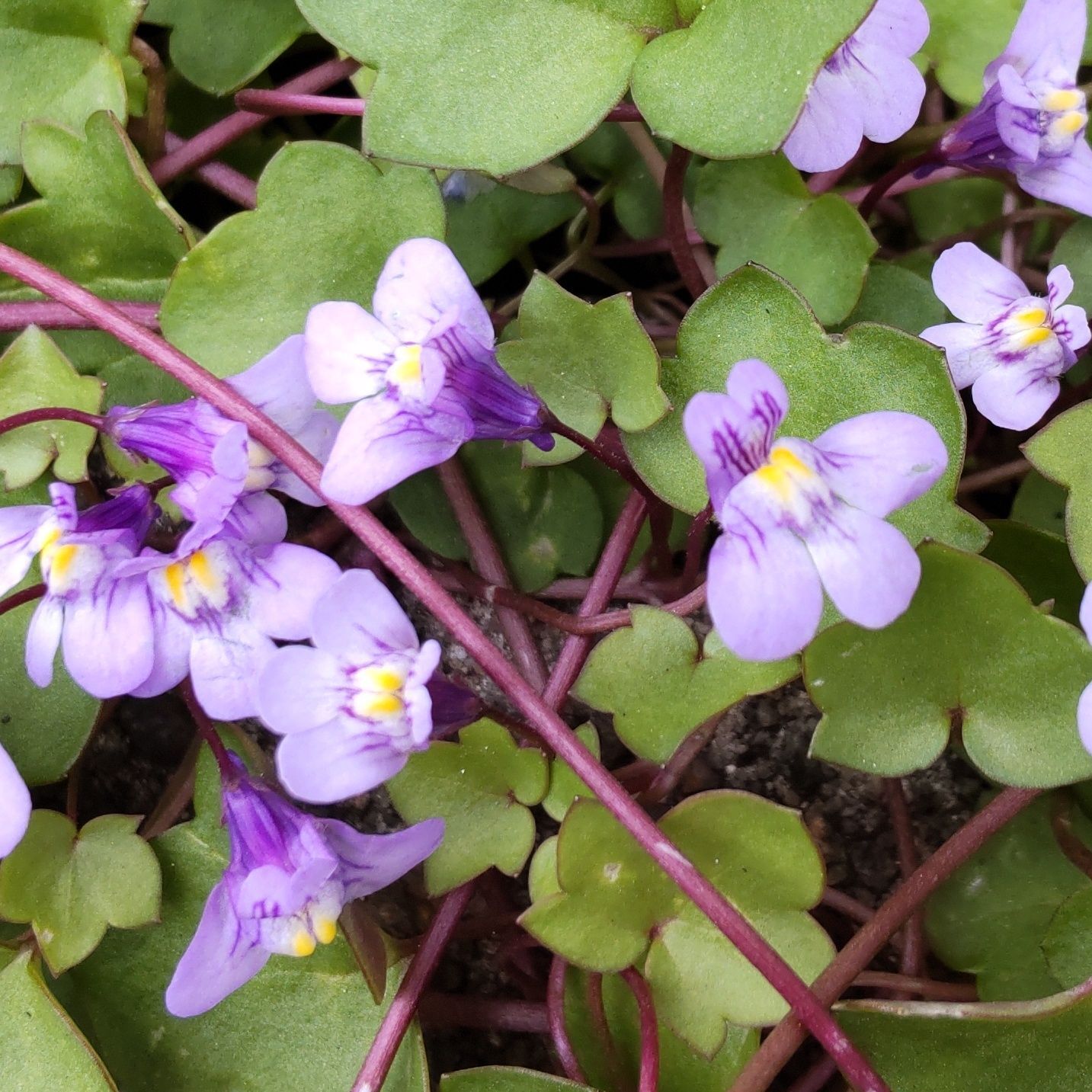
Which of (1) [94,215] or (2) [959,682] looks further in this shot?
(1) [94,215]

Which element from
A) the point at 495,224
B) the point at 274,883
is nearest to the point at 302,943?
the point at 274,883

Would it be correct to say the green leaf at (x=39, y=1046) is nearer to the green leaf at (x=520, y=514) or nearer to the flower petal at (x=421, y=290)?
the green leaf at (x=520, y=514)

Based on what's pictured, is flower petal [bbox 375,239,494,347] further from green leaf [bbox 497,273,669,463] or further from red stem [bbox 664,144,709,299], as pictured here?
red stem [bbox 664,144,709,299]

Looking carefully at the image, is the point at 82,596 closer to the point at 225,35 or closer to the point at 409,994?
the point at 409,994

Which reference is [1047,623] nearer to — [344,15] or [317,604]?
[317,604]

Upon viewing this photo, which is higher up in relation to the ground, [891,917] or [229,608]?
[229,608]

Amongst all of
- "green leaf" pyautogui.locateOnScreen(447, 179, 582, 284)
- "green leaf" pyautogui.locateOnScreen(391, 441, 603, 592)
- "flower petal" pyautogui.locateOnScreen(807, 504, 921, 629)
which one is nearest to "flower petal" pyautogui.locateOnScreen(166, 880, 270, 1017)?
"green leaf" pyautogui.locateOnScreen(391, 441, 603, 592)

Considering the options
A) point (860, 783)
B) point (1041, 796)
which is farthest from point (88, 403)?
point (1041, 796)
